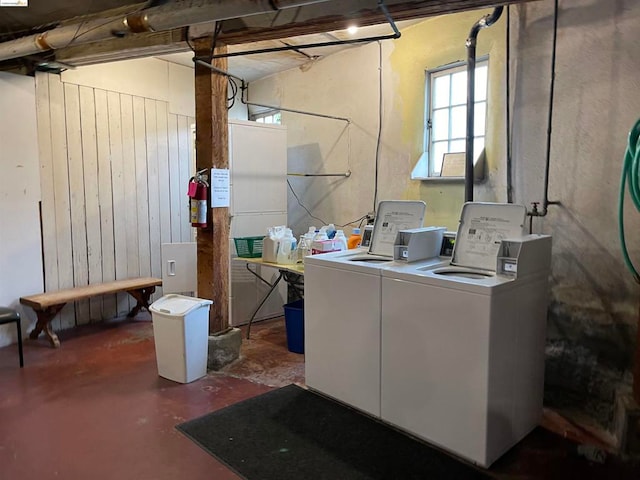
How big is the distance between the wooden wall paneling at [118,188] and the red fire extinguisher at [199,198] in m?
1.77

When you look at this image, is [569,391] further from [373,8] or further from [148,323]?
[148,323]

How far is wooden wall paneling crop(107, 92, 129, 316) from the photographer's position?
14.8 ft

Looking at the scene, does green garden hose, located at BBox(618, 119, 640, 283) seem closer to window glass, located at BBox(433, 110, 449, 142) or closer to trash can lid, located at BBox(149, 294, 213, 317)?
window glass, located at BBox(433, 110, 449, 142)

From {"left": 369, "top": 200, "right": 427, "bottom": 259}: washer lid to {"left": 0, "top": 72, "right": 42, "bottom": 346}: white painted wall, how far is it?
308cm

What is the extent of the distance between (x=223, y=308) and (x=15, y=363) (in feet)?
5.57

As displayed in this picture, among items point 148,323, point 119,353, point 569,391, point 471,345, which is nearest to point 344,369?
point 471,345

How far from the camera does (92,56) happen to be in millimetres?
3645

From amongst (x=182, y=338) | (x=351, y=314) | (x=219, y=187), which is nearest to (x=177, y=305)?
(x=182, y=338)

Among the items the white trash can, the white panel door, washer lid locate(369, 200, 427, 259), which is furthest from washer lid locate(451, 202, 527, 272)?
the white panel door

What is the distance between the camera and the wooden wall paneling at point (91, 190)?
4.32m

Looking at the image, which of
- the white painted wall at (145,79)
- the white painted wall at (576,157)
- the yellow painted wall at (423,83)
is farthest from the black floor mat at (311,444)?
the white painted wall at (145,79)

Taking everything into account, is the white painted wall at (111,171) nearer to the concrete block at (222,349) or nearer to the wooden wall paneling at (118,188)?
the wooden wall paneling at (118,188)

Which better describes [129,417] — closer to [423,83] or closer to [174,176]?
[174,176]

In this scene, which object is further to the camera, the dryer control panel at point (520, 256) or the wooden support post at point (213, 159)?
the wooden support post at point (213, 159)
